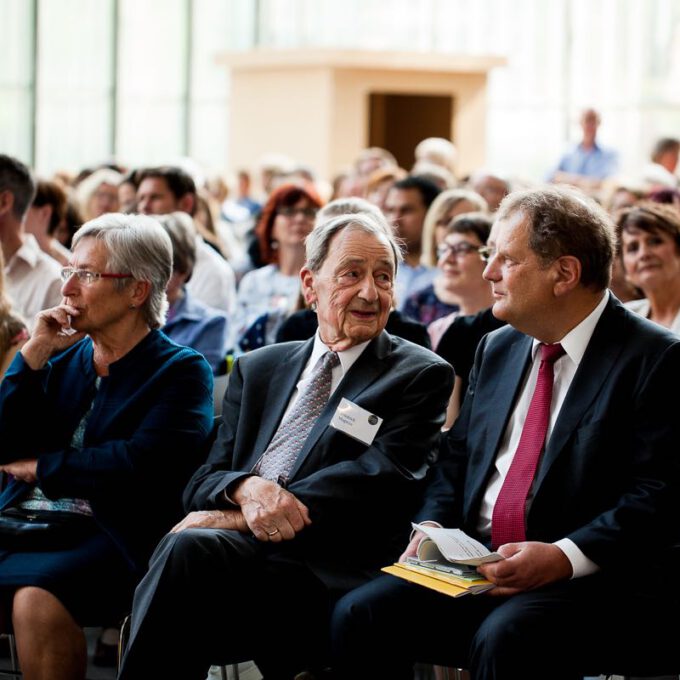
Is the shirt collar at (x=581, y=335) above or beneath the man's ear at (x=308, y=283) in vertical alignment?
beneath

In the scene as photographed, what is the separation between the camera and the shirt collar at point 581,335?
10.6ft

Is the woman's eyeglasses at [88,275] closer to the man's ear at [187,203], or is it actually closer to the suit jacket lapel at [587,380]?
the suit jacket lapel at [587,380]

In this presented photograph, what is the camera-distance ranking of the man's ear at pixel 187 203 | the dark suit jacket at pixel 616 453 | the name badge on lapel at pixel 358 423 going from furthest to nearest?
1. the man's ear at pixel 187 203
2. the name badge on lapel at pixel 358 423
3. the dark suit jacket at pixel 616 453

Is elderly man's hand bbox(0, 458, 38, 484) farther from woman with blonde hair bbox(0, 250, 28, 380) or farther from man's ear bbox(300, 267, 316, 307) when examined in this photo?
man's ear bbox(300, 267, 316, 307)

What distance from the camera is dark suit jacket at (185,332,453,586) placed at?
3.38 meters

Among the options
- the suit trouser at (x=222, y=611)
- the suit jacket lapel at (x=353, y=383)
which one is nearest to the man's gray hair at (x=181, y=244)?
the suit jacket lapel at (x=353, y=383)

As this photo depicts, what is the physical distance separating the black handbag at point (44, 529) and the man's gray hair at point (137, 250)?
647 millimetres

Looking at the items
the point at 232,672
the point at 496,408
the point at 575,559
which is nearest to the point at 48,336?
the point at 232,672

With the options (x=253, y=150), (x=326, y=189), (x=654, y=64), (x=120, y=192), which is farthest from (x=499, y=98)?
(x=120, y=192)

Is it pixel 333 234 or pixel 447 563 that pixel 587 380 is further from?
pixel 333 234

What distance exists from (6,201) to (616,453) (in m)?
3.46

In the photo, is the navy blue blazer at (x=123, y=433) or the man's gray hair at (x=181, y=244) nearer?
the navy blue blazer at (x=123, y=433)

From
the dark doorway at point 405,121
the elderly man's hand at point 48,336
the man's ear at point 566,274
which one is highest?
the dark doorway at point 405,121

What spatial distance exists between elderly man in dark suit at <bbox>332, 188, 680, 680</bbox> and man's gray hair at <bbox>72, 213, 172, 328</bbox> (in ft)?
3.70
